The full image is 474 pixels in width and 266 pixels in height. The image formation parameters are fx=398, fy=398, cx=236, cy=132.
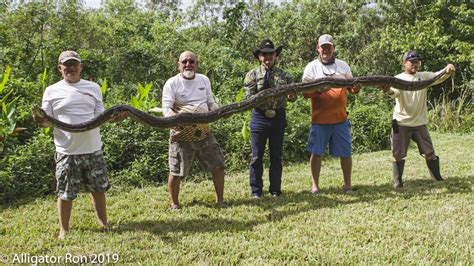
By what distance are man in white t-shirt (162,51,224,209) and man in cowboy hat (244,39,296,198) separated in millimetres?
609

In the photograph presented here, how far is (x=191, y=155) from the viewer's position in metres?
4.80

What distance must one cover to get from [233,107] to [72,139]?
1.69 metres

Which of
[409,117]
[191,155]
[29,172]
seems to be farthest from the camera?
[29,172]

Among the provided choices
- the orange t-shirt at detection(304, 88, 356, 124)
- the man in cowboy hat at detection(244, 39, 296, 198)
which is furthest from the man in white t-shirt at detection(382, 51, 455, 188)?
the man in cowboy hat at detection(244, 39, 296, 198)

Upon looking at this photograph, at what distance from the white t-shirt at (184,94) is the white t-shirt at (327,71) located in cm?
136

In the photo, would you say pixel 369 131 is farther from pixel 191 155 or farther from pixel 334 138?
pixel 191 155

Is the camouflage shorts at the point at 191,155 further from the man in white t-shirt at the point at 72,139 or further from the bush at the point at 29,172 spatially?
the bush at the point at 29,172

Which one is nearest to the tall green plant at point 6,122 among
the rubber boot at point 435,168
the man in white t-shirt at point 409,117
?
the man in white t-shirt at point 409,117

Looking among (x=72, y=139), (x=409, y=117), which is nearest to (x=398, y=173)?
(x=409, y=117)

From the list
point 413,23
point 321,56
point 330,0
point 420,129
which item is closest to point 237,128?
point 321,56

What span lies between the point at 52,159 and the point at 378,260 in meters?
4.70

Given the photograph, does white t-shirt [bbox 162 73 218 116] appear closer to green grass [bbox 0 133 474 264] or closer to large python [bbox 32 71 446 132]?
large python [bbox 32 71 446 132]

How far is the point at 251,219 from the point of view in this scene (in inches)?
172

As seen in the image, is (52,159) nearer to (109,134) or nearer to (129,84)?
(109,134)
